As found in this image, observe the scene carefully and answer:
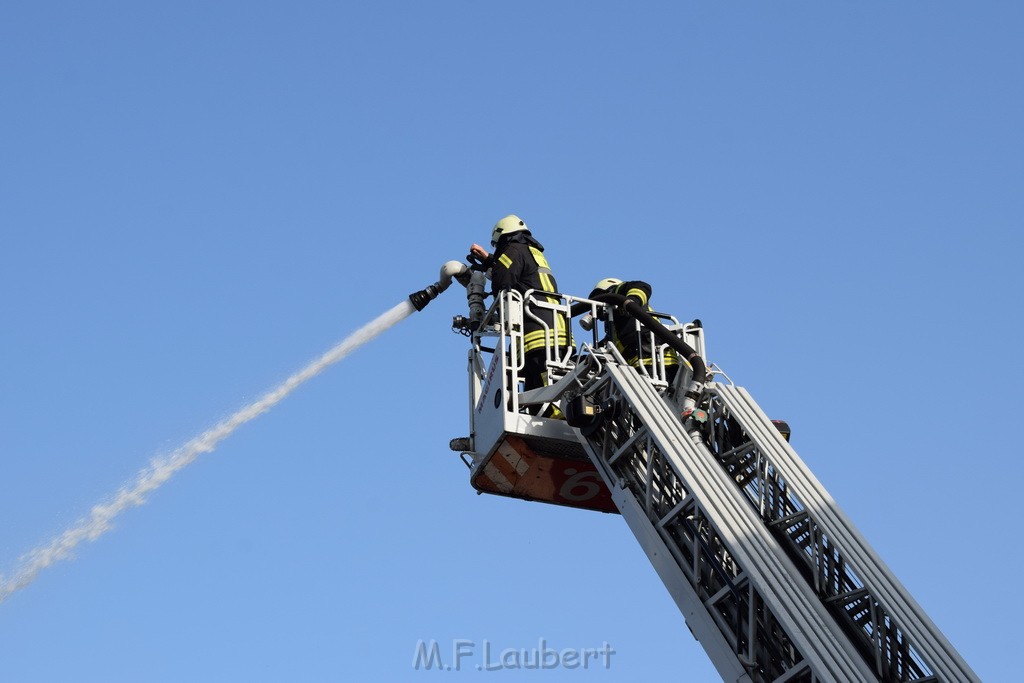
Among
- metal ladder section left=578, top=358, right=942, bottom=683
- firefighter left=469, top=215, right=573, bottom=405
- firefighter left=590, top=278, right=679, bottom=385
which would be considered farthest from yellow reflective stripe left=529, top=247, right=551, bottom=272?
metal ladder section left=578, top=358, right=942, bottom=683

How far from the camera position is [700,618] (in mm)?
11875

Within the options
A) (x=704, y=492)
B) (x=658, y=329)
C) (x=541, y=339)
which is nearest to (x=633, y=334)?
(x=658, y=329)

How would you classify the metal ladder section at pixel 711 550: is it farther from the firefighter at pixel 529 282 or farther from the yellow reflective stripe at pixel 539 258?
the yellow reflective stripe at pixel 539 258

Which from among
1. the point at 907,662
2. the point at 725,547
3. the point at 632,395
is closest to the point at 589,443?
the point at 632,395

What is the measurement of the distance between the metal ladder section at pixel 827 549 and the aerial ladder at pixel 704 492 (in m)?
0.01

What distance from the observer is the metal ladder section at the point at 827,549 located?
1102 cm

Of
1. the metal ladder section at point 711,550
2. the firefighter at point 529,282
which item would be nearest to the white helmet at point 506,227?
the firefighter at point 529,282

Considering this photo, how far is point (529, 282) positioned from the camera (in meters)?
16.5

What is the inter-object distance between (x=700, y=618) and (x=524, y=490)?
410 centimetres

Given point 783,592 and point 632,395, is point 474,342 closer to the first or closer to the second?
point 632,395

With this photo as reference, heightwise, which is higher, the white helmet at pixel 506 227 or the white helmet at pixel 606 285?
the white helmet at pixel 506 227

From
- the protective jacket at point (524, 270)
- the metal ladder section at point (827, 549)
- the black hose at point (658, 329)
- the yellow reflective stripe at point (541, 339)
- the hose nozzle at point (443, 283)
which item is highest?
the hose nozzle at point (443, 283)

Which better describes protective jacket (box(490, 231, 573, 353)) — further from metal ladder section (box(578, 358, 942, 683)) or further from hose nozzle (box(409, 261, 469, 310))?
metal ladder section (box(578, 358, 942, 683))

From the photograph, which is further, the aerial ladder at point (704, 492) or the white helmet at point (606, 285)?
the white helmet at point (606, 285)
